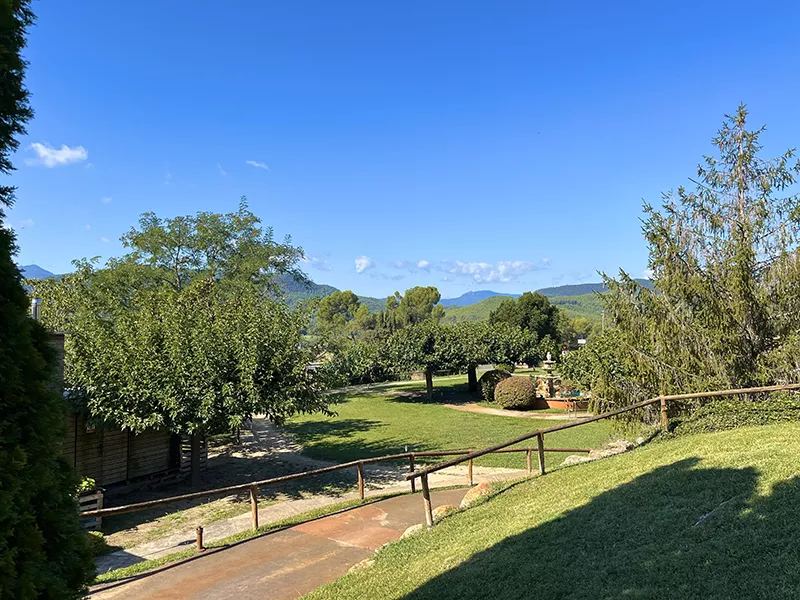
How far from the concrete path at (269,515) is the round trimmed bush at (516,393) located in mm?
12787

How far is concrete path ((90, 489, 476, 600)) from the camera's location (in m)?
6.35

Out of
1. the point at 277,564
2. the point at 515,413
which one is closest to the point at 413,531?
the point at 277,564

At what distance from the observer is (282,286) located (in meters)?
31.0

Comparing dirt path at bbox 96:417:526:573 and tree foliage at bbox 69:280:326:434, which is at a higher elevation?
tree foliage at bbox 69:280:326:434

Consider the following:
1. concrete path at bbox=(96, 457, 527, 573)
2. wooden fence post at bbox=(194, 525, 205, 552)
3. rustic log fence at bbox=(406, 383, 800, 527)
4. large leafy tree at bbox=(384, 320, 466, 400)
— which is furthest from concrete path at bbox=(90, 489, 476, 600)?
large leafy tree at bbox=(384, 320, 466, 400)

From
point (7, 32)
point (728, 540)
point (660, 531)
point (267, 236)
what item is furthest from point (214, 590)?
point (267, 236)

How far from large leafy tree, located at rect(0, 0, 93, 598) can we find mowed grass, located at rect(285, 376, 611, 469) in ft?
40.5

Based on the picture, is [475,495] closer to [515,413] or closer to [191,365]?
[191,365]

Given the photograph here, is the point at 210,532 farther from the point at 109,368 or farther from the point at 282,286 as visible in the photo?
the point at 282,286

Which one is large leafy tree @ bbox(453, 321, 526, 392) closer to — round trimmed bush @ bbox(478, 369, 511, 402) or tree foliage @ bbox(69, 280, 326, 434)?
round trimmed bush @ bbox(478, 369, 511, 402)

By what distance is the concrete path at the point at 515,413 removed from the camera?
2492 cm

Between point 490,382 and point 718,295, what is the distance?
69.2 ft

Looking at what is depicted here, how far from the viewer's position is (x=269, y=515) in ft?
38.0

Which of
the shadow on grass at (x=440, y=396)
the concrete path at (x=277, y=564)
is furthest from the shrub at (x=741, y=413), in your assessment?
the shadow on grass at (x=440, y=396)
